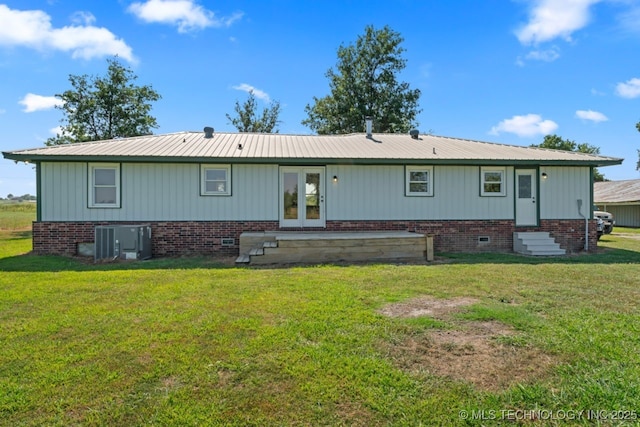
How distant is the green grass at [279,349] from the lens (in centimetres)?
229

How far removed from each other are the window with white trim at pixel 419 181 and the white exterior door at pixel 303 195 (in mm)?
2568

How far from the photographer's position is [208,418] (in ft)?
7.17

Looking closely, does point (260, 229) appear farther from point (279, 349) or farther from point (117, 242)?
point (279, 349)

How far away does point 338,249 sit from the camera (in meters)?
8.21

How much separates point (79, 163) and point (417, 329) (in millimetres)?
9799

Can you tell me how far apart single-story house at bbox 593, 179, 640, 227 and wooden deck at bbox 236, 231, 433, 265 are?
74.0 feet

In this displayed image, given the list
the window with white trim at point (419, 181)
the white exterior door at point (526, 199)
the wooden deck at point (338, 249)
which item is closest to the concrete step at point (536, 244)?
the white exterior door at point (526, 199)

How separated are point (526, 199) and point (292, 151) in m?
7.29

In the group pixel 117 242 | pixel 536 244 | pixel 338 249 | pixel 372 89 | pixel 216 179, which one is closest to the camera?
pixel 338 249

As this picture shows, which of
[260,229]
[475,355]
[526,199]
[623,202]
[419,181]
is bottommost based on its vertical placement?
[475,355]

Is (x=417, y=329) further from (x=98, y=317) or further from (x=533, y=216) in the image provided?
(x=533, y=216)

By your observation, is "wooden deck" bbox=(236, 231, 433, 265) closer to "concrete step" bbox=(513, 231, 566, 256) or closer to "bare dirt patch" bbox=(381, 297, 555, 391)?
"concrete step" bbox=(513, 231, 566, 256)

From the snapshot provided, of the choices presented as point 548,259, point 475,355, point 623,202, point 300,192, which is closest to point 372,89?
point 623,202

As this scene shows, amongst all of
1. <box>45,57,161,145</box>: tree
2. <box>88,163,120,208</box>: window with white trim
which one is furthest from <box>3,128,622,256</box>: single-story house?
<box>45,57,161,145</box>: tree
